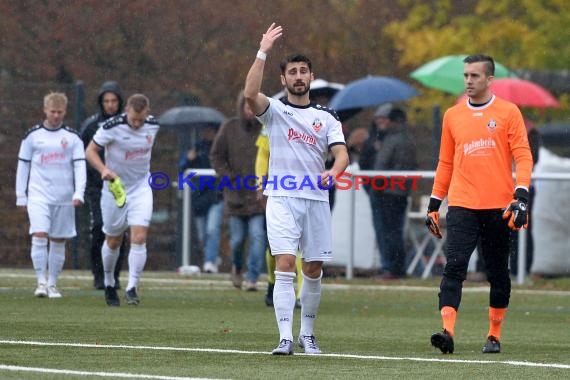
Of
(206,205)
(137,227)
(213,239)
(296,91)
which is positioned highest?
(296,91)

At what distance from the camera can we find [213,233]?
73.6ft

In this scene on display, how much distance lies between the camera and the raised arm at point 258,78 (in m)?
10.2

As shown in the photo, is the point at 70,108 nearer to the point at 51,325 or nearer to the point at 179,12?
the point at 179,12

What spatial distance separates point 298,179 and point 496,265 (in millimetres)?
1513

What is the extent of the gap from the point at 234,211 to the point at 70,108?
20.8 ft

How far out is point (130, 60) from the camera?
1082 inches

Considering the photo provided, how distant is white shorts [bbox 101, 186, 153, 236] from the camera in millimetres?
15328

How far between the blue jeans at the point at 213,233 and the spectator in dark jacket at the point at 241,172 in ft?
13.9

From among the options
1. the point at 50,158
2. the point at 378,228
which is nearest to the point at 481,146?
the point at 50,158

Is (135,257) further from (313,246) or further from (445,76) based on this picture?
(445,76)

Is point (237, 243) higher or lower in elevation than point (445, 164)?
lower

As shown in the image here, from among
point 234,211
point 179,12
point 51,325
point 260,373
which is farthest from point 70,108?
point 260,373

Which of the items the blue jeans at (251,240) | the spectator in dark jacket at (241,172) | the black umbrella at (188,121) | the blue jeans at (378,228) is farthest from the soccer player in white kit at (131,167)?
the black umbrella at (188,121)

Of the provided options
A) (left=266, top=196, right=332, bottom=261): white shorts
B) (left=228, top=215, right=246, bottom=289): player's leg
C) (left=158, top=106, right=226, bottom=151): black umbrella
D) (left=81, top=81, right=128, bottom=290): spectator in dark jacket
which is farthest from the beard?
(left=158, top=106, right=226, bottom=151): black umbrella
